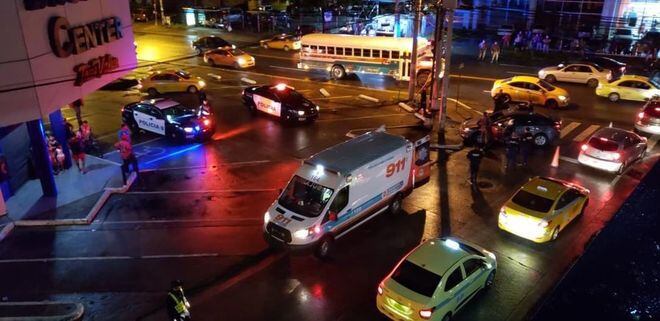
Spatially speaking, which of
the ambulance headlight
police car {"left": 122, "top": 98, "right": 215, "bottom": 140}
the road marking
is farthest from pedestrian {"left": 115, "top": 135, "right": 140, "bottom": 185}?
the ambulance headlight

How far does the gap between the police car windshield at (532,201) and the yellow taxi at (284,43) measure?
32351 millimetres

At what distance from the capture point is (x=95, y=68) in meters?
18.1

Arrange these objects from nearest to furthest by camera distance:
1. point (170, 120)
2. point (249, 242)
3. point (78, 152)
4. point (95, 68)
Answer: point (249, 242) < point (95, 68) < point (78, 152) < point (170, 120)

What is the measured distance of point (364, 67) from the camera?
3475cm

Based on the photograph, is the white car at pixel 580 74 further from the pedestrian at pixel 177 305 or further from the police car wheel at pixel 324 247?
the pedestrian at pixel 177 305

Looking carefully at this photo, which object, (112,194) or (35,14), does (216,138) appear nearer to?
(112,194)

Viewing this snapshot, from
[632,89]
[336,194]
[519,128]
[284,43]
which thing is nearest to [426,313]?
[336,194]

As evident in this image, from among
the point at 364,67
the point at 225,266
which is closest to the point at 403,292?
the point at 225,266

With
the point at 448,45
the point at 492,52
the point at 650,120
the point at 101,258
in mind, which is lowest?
the point at 101,258

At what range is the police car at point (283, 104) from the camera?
26.4m

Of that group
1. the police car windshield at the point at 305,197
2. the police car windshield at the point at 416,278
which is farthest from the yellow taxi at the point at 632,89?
the police car windshield at the point at 416,278

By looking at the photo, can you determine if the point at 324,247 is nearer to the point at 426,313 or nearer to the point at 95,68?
the point at 426,313

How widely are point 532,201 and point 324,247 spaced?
20.7 ft

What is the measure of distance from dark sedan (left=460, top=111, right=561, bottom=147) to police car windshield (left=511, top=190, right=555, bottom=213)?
7.12 m
